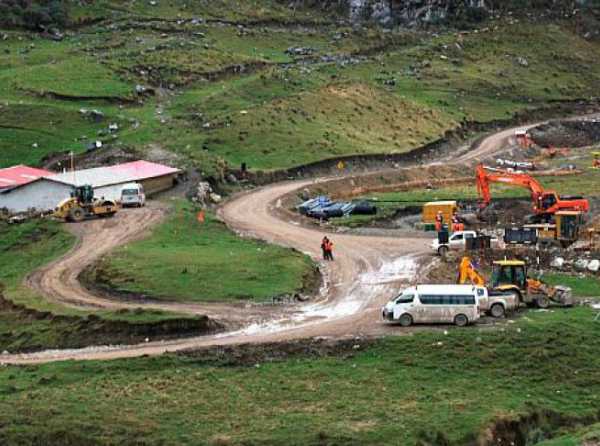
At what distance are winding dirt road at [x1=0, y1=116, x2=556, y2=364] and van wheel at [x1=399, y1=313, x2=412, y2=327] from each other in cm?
77

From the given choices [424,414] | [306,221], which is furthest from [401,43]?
[424,414]

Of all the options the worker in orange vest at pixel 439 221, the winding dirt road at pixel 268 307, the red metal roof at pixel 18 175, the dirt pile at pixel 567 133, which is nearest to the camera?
the winding dirt road at pixel 268 307

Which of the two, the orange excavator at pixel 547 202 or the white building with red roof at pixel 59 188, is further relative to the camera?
the white building with red roof at pixel 59 188

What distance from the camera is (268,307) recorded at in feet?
220

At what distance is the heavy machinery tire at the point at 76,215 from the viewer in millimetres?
91812

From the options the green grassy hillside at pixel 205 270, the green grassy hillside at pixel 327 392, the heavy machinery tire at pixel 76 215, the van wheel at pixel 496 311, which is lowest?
the green grassy hillside at pixel 327 392

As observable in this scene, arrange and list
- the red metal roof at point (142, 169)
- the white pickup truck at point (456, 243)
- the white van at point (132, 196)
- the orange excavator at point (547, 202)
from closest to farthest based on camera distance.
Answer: the white pickup truck at point (456, 243), the orange excavator at point (547, 202), the white van at point (132, 196), the red metal roof at point (142, 169)

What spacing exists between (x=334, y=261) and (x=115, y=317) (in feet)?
66.5

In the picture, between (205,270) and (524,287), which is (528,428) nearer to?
(524,287)

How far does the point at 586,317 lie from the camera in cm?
Result: 6319

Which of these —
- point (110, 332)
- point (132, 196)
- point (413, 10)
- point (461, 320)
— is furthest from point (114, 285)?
point (413, 10)

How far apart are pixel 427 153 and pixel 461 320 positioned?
2882 inches

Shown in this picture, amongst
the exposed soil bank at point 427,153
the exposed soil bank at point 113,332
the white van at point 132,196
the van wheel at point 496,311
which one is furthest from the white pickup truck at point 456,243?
the exposed soil bank at point 427,153

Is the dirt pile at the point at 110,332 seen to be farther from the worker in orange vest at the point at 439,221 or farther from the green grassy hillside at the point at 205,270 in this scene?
the worker in orange vest at the point at 439,221
